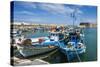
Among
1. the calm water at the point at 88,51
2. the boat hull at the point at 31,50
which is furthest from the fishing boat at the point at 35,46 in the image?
the calm water at the point at 88,51

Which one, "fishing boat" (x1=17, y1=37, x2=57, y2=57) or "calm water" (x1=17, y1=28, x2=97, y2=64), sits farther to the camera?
"calm water" (x1=17, y1=28, x2=97, y2=64)

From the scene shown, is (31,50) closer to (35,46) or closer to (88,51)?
(35,46)

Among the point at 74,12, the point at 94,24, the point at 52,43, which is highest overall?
the point at 74,12

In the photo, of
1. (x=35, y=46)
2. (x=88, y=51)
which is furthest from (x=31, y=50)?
(x=88, y=51)

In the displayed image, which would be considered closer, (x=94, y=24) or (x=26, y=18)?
(x=26, y=18)

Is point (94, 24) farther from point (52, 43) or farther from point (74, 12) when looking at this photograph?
point (52, 43)

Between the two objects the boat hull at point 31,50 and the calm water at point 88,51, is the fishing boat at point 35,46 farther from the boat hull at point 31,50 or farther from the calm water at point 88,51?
the calm water at point 88,51

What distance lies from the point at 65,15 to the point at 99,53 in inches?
25.1

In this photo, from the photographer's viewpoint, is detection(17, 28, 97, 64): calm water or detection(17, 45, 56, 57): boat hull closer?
detection(17, 45, 56, 57): boat hull

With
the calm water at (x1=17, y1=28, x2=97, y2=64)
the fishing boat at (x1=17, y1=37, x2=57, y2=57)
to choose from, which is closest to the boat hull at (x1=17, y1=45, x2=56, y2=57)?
the fishing boat at (x1=17, y1=37, x2=57, y2=57)

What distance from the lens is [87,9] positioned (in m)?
2.25

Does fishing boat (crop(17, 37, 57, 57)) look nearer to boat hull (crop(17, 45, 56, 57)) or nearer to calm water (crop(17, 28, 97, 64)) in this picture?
boat hull (crop(17, 45, 56, 57))
